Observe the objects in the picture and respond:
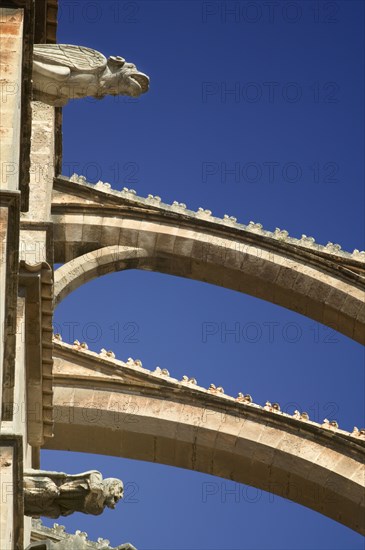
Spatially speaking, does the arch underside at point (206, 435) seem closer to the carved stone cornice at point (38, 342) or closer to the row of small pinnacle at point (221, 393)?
the row of small pinnacle at point (221, 393)

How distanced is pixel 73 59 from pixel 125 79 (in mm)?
368

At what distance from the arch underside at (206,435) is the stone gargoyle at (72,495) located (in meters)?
8.71

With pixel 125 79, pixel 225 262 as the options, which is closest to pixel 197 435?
pixel 225 262

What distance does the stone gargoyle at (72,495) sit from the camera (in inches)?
365

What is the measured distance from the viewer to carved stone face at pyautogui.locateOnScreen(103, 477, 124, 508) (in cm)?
927

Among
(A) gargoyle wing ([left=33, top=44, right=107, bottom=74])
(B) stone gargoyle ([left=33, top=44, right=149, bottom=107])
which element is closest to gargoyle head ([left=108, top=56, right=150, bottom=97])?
(B) stone gargoyle ([left=33, top=44, right=149, bottom=107])

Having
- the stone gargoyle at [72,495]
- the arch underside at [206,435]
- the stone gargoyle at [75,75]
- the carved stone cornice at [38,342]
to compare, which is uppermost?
the stone gargoyle at [75,75]

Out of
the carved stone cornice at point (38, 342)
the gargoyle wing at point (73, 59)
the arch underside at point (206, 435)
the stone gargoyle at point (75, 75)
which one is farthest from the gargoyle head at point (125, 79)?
the arch underside at point (206, 435)

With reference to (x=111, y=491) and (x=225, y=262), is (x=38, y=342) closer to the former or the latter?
(x=111, y=491)

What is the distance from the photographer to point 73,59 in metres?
10.4

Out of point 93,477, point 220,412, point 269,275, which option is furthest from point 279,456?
point 93,477

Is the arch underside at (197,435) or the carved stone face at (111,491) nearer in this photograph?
the carved stone face at (111,491)

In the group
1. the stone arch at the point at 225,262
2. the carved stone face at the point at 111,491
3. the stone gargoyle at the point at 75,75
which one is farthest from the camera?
the stone arch at the point at 225,262

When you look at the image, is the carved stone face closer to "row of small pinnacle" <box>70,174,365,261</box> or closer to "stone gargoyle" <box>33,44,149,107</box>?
"stone gargoyle" <box>33,44,149,107</box>
